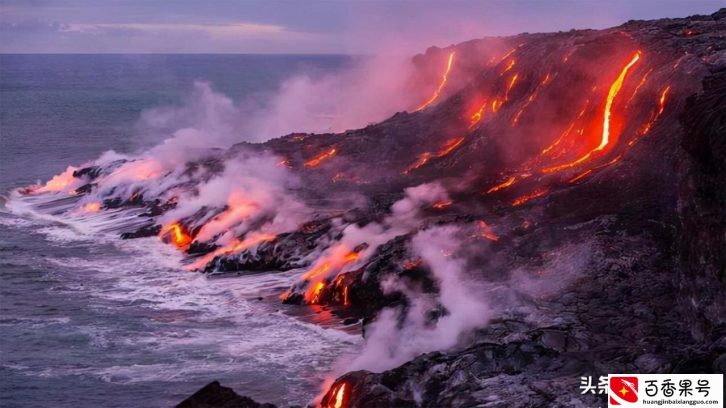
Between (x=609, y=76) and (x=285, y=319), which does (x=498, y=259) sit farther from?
(x=609, y=76)

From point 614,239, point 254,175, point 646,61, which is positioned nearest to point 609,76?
point 646,61

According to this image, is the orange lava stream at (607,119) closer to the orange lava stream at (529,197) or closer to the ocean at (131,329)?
the orange lava stream at (529,197)

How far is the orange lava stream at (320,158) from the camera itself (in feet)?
154

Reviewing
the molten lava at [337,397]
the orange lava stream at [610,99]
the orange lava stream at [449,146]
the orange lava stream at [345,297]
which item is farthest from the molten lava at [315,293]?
the orange lava stream at [449,146]

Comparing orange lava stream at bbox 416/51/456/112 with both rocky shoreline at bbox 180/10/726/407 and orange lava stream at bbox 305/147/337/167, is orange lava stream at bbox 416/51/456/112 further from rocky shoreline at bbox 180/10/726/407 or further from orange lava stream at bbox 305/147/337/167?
rocky shoreline at bbox 180/10/726/407

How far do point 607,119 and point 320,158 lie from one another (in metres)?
16.9

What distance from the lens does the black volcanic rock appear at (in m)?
20.2

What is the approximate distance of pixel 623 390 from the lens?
16.4 meters

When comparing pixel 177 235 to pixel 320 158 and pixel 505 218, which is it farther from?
pixel 505 218

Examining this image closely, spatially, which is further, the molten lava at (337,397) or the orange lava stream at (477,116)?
the orange lava stream at (477,116)

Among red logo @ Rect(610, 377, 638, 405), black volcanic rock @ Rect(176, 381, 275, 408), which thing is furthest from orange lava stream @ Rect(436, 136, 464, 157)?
red logo @ Rect(610, 377, 638, 405)

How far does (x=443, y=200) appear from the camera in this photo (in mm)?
36688

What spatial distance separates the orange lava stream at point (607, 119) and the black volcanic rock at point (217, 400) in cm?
1929

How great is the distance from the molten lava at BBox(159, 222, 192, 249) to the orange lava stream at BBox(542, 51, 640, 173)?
16749mm
